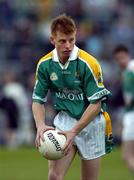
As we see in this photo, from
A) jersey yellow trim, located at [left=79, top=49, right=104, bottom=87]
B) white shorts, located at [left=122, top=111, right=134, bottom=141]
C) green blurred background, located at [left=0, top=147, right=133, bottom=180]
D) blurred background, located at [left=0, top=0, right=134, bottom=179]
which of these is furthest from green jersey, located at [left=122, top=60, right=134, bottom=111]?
blurred background, located at [left=0, top=0, right=134, bottom=179]

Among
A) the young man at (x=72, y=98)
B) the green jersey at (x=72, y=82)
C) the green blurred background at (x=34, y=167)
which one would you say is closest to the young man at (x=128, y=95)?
the green blurred background at (x=34, y=167)

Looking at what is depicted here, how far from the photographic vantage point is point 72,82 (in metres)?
8.69

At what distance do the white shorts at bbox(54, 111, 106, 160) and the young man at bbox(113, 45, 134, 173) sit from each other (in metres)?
4.45

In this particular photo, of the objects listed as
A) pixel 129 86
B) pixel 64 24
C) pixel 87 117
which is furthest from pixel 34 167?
pixel 64 24

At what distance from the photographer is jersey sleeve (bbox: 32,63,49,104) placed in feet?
28.9

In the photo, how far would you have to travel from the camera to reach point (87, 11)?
81.1 ft

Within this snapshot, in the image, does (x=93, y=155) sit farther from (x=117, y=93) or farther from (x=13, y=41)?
(x=13, y=41)

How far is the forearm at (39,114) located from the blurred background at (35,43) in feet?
40.0

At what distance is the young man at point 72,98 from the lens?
8531 millimetres

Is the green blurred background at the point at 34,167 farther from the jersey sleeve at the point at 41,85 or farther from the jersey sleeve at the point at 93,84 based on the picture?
the jersey sleeve at the point at 93,84

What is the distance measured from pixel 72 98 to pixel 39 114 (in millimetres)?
383

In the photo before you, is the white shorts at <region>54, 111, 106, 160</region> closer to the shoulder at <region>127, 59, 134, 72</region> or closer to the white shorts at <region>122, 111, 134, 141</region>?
the shoulder at <region>127, 59, 134, 72</region>

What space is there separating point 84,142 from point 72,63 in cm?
89

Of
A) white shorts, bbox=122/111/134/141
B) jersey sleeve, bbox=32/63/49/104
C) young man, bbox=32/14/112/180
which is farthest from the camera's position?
white shorts, bbox=122/111/134/141
